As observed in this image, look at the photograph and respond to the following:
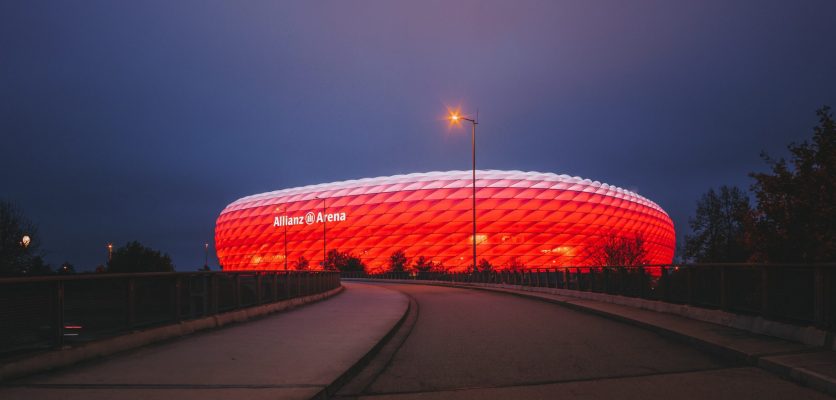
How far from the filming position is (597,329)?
12.4m

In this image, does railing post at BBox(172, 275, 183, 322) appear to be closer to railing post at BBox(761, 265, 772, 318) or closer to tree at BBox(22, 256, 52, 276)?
railing post at BBox(761, 265, 772, 318)

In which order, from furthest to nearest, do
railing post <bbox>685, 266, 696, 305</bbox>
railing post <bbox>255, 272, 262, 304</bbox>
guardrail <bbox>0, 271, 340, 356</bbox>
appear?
railing post <bbox>255, 272, 262, 304</bbox> < railing post <bbox>685, 266, 696, 305</bbox> < guardrail <bbox>0, 271, 340, 356</bbox>

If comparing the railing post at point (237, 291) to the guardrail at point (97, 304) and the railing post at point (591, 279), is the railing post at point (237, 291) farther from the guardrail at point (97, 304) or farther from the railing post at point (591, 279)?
the railing post at point (591, 279)

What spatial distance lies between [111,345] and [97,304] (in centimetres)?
60

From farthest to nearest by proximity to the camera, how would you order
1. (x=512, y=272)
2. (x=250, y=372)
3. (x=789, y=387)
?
(x=512, y=272) → (x=250, y=372) → (x=789, y=387)

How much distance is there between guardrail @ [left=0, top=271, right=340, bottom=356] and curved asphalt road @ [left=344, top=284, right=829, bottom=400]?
3.87m

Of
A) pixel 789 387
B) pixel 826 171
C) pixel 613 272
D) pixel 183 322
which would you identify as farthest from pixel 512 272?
pixel 789 387

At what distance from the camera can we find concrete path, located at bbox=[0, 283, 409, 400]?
5986 mm

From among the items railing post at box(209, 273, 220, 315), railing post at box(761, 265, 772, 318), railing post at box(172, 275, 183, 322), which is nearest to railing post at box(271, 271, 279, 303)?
railing post at box(209, 273, 220, 315)

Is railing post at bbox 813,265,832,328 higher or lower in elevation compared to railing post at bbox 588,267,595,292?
higher

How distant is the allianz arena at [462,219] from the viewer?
8694 cm

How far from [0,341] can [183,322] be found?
13.9 feet

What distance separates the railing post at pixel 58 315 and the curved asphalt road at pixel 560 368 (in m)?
3.82

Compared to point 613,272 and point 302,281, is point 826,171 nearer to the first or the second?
point 613,272
